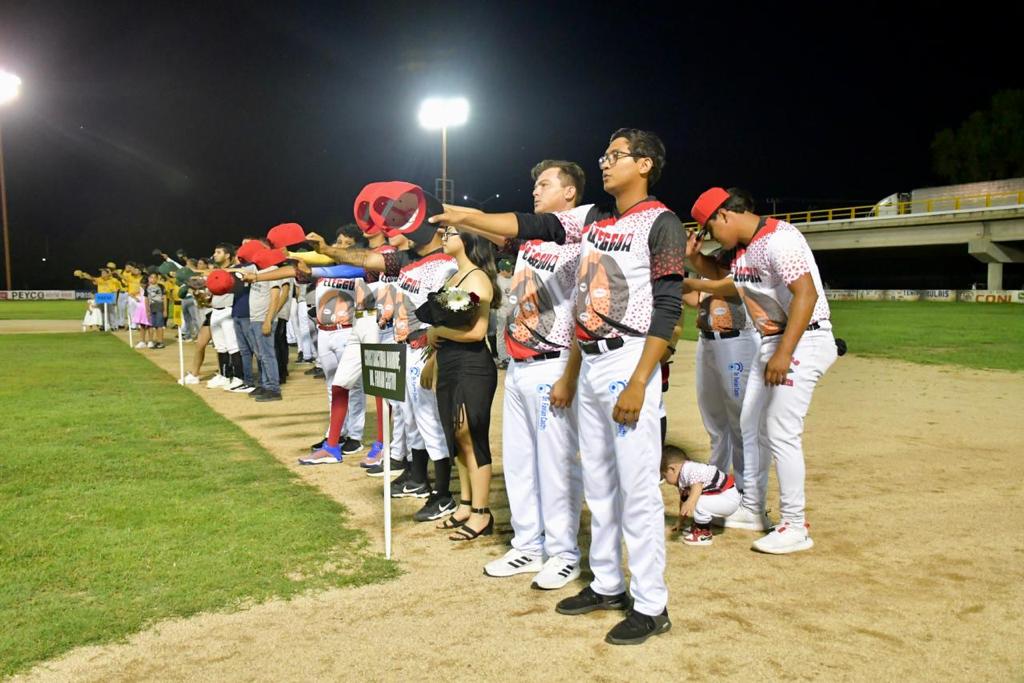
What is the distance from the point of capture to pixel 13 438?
8242 millimetres

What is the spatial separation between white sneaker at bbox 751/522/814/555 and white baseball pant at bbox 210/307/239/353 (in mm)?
9767

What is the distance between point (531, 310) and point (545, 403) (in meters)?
0.51

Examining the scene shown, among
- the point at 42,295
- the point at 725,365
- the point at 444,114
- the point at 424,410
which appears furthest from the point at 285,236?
the point at 42,295

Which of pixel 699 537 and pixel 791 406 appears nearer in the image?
pixel 791 406

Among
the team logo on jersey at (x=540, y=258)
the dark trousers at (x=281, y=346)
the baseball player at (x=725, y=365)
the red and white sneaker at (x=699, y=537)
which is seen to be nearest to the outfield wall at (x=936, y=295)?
the dark trousers at (x=281, y=346)

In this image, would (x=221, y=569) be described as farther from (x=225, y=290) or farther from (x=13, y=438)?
(x=225, y=290)

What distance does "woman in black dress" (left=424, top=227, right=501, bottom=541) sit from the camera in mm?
4938

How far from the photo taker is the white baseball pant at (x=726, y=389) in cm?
540

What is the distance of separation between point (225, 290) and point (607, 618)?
25.7 ft

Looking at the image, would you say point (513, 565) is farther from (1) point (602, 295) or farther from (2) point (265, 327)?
(2) point (265, 327)

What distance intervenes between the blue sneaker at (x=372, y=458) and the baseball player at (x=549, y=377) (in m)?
2.95

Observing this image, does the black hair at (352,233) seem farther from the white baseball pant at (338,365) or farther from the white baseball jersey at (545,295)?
the white baseball jersey at (545,295)

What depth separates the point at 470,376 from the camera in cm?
506

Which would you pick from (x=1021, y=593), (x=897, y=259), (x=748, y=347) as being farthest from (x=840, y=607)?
(x=897, y=259)
